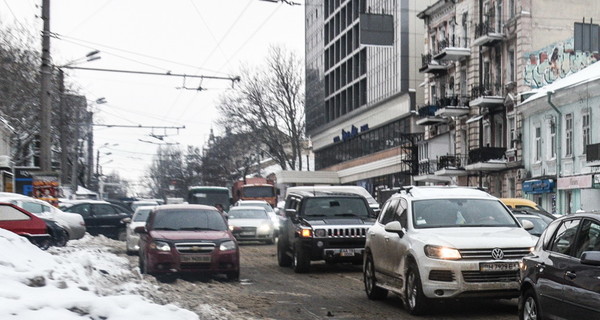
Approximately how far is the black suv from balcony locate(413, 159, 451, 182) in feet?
115

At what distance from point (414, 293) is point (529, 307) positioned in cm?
251

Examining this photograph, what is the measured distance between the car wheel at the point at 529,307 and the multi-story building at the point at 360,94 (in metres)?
43.3

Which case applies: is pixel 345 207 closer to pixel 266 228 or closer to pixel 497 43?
pixel 266 228

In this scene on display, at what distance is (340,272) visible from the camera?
66.3 ft

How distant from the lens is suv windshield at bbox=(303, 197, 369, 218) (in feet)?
Answer: 67.8

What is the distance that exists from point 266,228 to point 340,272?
46.8 ft

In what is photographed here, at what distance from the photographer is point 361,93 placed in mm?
76188

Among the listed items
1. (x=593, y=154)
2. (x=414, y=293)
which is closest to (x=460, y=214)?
(x=414, y=293)

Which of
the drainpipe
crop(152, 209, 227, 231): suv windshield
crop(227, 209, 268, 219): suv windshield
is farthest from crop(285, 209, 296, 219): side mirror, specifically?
the drainpipe

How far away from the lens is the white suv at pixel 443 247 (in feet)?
37.9

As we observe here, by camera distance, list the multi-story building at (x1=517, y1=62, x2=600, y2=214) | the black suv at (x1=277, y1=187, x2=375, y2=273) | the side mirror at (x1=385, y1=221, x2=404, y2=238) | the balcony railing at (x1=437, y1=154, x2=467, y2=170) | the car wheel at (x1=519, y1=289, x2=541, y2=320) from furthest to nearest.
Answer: the balcony railing at (x1=437, y1=154, x2=467, y2=170)
the multi-story building at (x1=517, y1=62, x2=600, y2=214)
the black suv at (x1=277, y1=187, x2=375, y2=273)
the side mirror at (x1=385, y1=221, x2=404, y2=238)
the car wheel at (x1=519, y1=289, x2=541, y2=320)

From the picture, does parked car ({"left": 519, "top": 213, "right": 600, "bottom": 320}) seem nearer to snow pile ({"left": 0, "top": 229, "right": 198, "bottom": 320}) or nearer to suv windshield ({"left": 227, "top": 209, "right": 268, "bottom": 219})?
snow pile ({"left": 0, "top": 229, "right": 198, "bottom": 320})

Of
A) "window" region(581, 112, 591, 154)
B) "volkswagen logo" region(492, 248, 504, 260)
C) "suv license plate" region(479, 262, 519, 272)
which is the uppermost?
"window" region(581, 112, 591, 154)

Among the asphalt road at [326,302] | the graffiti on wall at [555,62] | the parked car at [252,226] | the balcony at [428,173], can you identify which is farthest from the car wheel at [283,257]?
the balcony at [428,173]
